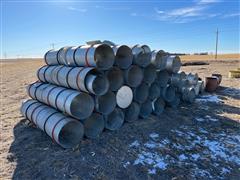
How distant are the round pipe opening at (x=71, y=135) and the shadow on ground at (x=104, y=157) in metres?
0.13

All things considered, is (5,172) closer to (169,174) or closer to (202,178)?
(169,174)

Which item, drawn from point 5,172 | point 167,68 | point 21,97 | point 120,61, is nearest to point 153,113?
point 167,68

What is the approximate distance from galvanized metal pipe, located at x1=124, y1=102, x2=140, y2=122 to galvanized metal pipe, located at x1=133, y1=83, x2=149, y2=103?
0.15 meters

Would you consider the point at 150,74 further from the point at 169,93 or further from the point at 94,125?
the point at 94,125

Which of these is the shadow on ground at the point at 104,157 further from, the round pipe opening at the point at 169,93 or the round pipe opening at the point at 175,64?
the round pipe opening at the point at 175,64

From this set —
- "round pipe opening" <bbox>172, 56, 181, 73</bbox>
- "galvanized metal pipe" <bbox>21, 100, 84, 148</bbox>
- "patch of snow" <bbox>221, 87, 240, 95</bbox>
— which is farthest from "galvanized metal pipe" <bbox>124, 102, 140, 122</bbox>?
"patch of snow" <bbox>221, 87, 240, 95</bbox>

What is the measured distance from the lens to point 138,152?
4344mm

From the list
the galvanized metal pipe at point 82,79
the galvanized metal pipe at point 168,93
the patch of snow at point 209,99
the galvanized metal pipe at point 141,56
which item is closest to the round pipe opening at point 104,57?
the galvanized metal pipe at point 82,79

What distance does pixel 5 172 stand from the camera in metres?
3.81

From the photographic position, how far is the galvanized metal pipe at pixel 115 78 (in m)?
5.12

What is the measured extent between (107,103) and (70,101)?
988mm

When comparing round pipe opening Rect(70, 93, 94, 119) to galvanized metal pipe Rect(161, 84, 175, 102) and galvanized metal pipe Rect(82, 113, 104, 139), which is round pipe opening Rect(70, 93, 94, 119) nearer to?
galvanized metal pipe Rect(82, 113, 104, 139)

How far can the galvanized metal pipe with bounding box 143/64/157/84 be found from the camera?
5848 mm

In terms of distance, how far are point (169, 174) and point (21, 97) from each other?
6940 millimetres
